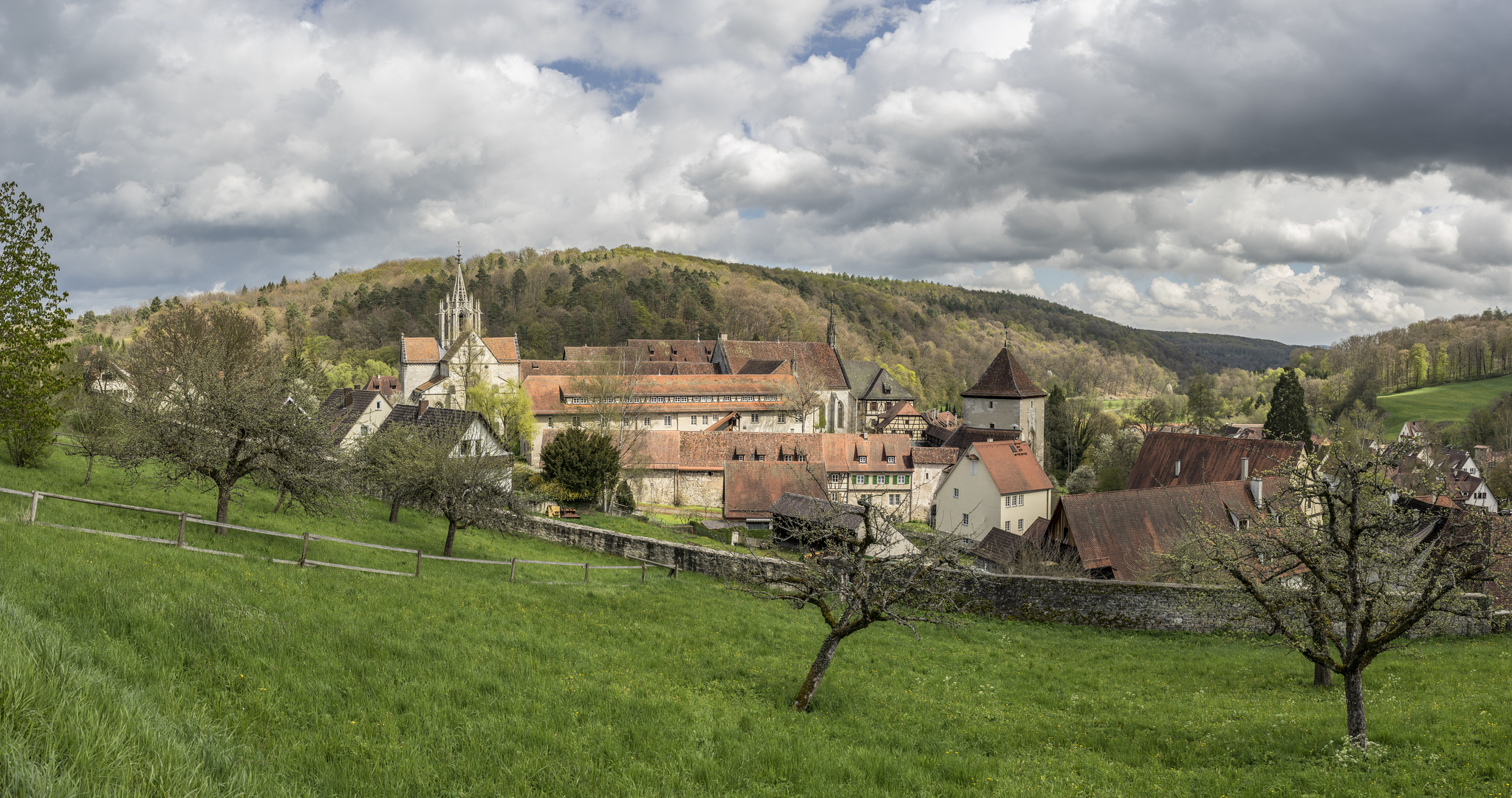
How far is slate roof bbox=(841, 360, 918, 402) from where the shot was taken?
87.4m

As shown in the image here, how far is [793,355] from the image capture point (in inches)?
3228

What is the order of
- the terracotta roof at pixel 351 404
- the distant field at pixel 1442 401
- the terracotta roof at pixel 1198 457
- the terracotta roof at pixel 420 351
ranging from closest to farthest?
1. the terracotta roof at pixel 1198 457
2. the terracotta roof at pixel 351 404
3. the terracotta roof at pixel 420 351
4. the distant field at pixel 1442 401

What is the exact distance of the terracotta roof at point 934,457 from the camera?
54.1 meters

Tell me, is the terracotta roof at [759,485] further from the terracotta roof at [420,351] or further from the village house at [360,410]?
the terracotta roof at [420,351]

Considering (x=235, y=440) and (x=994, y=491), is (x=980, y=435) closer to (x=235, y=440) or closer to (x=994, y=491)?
(x=994, y=491)

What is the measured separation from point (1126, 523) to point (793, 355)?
175 feet

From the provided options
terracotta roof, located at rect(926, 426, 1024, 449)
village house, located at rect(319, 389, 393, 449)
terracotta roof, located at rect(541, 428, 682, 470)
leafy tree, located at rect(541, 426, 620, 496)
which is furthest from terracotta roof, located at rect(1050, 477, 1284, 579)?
village house, located at rect(319, 389, 393, 449)

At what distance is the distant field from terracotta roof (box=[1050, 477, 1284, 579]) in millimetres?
94311

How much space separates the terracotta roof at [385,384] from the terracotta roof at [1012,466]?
5715 cm

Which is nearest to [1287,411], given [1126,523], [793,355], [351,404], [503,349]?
[1126,523]

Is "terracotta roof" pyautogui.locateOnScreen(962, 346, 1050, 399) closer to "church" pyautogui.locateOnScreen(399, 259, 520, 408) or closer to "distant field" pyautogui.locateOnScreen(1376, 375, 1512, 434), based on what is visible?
"church" pyautogui.locateOnScreen(399, 259, 520, 408)

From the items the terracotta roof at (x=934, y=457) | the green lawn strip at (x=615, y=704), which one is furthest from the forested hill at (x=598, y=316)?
the green lawn strip at (x=615, y=704)

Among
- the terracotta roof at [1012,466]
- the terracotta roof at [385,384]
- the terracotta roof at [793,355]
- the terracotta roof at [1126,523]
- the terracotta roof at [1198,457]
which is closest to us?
the terracotta roof at [1126,523]

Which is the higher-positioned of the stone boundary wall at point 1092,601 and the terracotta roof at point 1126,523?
the terracotta roof at point 1126,523
